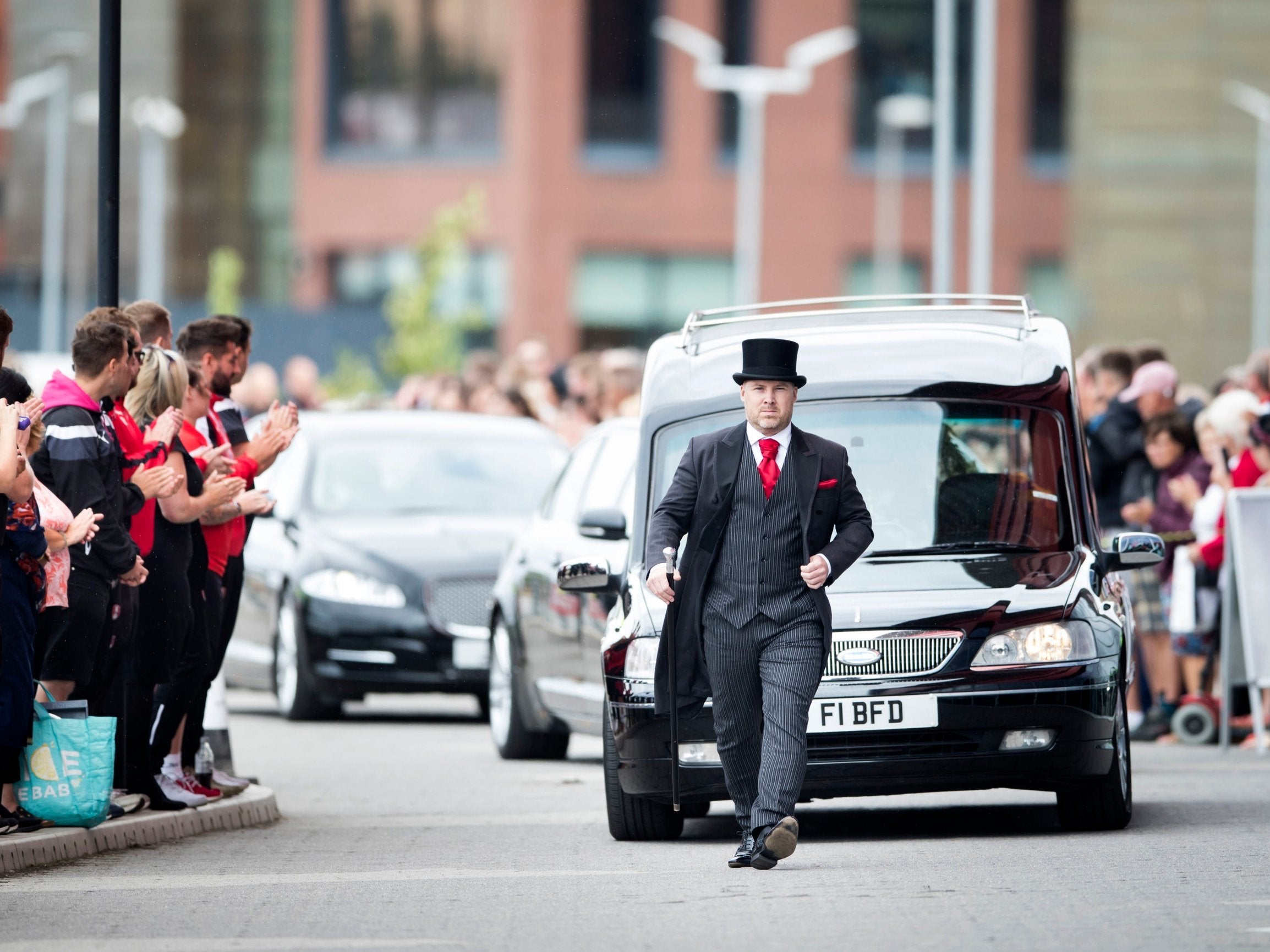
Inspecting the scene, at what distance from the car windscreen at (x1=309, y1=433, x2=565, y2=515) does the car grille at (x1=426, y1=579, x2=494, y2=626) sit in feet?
3.64

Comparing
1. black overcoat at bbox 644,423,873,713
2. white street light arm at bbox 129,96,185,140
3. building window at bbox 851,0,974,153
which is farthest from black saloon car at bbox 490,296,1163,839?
building window at bbox 851,0,974,153

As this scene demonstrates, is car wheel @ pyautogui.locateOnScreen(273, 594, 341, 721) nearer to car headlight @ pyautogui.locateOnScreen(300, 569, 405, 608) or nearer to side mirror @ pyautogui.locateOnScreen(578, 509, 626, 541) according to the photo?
car headlight @ pyautogui.locateOnScreen(300, 569, 405, 608)

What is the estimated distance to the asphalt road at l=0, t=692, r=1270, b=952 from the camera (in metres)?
7.92

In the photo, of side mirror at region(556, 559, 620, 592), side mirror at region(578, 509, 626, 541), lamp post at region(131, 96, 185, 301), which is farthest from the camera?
lamp post at region(131, 96, 185, 301)

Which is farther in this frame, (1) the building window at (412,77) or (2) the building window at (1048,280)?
(1) the building window at (412,77)

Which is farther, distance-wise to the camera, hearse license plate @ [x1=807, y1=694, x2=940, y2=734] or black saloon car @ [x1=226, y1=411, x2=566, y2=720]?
black saloon car @ [x1=226, y1=411, x2=566, y2=720]

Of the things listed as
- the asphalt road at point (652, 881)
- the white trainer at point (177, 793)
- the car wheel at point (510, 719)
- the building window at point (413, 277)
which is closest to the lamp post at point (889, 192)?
the building window at point (413, 277)

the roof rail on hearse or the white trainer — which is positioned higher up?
the roof rail on hearse

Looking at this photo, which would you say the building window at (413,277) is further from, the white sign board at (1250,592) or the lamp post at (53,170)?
the white sign board at (1250,592)

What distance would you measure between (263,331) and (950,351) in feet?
113

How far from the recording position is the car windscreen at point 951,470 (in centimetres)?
1105

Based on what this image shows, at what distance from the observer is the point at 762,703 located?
9641mm

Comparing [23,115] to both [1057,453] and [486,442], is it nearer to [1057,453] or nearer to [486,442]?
[486,442]

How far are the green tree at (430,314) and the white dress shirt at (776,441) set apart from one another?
114 feet
